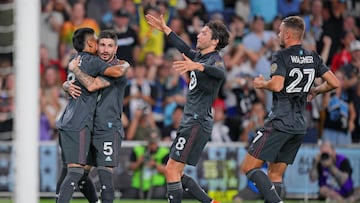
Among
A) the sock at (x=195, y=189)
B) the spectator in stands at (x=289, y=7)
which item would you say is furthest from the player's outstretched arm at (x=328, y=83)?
the spectator in stands at (x=289, y=7)

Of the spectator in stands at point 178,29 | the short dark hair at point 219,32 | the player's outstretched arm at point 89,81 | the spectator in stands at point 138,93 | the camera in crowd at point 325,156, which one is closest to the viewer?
the player's outstretched arm at point 89,81

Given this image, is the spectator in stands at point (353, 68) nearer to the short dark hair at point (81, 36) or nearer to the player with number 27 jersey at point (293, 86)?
the player with number 27 jersey at point (293, 86)

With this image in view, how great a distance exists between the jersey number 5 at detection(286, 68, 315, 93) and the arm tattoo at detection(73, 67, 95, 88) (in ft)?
7.22

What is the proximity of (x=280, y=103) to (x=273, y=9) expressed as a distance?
8.38 m

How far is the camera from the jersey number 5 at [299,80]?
1102cm

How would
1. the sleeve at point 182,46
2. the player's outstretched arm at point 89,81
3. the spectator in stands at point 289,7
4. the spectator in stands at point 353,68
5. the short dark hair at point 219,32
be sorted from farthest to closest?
the spectator in stands at point 289,7, the spectator in stands at point 353,68, the sleeve at point 182,46, the short dark hair at point 219,32, the player's outstretched arm at point 89,81

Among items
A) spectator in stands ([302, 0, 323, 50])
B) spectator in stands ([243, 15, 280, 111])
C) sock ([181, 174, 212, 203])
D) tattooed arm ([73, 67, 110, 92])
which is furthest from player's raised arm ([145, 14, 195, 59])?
spectator in stands ([302, 0, 323, 50])

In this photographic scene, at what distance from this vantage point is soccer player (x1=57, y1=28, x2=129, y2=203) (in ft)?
36.3

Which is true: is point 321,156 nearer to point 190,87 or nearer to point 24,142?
point 190,87

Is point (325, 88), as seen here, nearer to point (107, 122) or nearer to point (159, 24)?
point (159, 24)

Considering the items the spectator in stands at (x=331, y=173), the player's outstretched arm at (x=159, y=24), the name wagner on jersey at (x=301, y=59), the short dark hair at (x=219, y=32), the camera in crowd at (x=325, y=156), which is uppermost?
the player's outstretched arm at (x=159, y=24)

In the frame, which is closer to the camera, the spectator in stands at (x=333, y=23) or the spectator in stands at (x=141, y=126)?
the spectator in stands at (x=141, y=126)

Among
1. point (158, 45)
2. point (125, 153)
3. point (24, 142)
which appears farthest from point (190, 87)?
point (158, 45)

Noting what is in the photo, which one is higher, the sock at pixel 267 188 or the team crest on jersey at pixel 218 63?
the team crest on jersey at pixel 218 63
